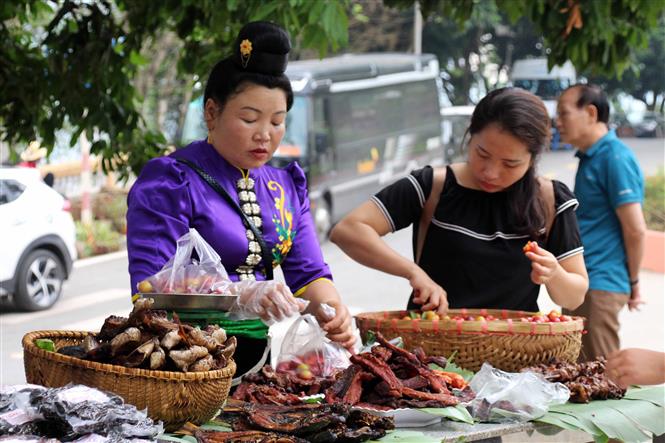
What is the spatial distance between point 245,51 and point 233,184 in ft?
1.31

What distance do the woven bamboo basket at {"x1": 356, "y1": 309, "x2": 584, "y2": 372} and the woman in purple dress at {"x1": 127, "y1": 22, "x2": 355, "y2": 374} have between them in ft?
0.97

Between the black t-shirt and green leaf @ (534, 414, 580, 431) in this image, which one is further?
the black t-shirt

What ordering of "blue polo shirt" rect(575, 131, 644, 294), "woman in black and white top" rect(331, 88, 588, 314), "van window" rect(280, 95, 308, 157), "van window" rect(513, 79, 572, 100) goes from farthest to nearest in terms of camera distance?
"van window" rect(513, 79, 572, 100) < "van window" rect(280, 95, 308, 157) < "blue polo shirt" rect(575, 131, 644, 294) < "woman in black and white top" rect(331, 88, 588, 314)

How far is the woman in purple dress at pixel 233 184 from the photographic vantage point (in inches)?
120

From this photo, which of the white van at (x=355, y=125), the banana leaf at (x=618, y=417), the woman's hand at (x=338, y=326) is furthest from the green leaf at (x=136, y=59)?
the white van at (x=355, y=125)

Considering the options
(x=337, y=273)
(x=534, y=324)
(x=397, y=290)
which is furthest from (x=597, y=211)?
(x=337, y=273)

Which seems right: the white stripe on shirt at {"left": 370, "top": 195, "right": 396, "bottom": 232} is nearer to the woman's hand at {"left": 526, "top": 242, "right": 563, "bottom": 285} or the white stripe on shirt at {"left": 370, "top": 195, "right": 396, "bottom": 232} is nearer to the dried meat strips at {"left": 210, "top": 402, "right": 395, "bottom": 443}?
the woman's hand at {"left": 526, "top": 242, "right": 563, "bottom": 285}

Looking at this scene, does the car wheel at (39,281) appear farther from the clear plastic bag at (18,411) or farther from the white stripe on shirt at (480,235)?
the clear plastic bag at (18,411)

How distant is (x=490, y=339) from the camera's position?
3387 mm

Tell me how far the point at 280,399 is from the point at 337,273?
1212 centimetres

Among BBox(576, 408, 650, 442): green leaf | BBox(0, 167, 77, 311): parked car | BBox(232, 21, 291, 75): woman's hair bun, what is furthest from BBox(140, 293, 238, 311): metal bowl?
BBox(0, 167, 77, 311): parked car

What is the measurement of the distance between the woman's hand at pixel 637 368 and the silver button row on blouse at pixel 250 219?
1.22 meters

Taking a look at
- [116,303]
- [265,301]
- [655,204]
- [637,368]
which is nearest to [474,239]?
[637,368]

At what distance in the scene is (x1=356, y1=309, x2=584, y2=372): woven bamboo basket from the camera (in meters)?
3.39
